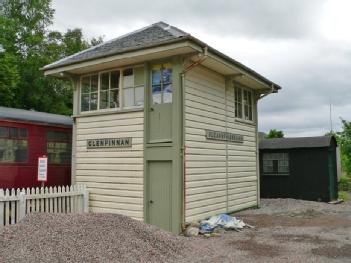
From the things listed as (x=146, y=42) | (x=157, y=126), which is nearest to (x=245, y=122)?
(x=157, y=126)

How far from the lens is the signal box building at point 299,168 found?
17.0 m

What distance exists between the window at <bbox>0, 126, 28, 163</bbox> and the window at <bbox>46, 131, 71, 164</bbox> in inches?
38.3

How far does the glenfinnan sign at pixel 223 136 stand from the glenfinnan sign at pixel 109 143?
2396mm

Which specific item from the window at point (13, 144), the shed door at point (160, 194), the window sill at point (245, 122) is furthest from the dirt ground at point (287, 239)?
the window at point (13, 144)

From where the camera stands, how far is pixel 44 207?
10148mm

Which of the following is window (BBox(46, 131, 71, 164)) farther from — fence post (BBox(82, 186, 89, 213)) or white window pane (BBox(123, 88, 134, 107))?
white window pane (BBox(123, 88, 134, 107))

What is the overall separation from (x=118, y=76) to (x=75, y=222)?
5090mm

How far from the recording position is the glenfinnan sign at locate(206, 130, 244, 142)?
439 inches

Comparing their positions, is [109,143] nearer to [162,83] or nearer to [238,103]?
[162,83]

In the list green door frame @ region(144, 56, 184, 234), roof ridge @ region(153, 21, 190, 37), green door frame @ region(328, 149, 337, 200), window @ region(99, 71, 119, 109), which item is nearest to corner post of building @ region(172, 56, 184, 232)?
green door frame @ region(144, 56, 184, 234)

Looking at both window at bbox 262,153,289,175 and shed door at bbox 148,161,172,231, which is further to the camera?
window at bbox 262,153,289,175

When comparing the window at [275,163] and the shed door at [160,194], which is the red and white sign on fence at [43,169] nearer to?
the shed door at [160,194]

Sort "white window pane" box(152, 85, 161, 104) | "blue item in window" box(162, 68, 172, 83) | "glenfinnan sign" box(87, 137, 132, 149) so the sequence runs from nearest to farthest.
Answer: "blue item in window" box(162, 68, 172, 83), "white window pane" box(152, 85, 161, 104), "glenfinnan sign" box(87, 137, 132, 149)

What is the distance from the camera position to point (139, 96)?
421 inches
